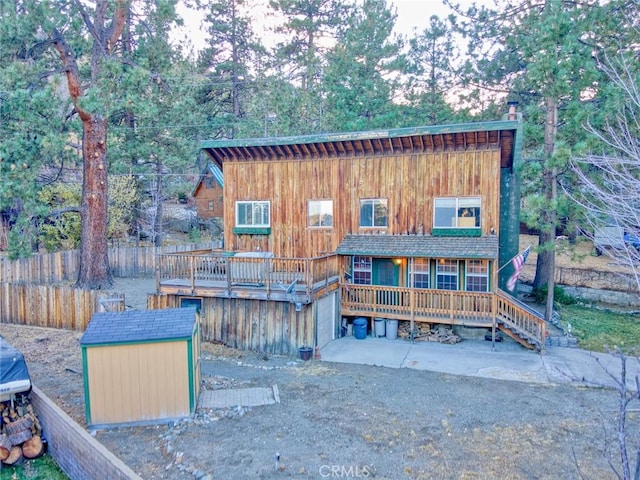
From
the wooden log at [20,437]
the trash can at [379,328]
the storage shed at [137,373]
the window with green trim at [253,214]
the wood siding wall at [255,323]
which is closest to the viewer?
the wooden log at [20,437]

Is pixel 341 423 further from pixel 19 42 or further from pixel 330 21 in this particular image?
pixel 330 21

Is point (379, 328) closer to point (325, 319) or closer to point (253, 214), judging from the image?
point (325, 319)

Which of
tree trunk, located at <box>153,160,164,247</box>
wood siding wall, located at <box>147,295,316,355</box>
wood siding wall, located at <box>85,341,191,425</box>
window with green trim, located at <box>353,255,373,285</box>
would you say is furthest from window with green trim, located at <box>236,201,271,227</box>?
tree trunk, located at <box>153,160,164,247</box>

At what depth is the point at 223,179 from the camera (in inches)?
683

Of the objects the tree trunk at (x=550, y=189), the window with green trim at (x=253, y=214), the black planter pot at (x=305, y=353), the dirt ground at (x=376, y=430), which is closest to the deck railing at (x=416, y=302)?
the black planter pot at (x=305, y=353)

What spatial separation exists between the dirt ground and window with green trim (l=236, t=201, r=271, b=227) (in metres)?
6.93

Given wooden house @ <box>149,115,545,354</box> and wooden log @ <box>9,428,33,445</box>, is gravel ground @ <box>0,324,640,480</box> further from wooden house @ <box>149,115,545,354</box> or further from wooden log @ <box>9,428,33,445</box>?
wooden house @ <box>149,115,545,354</box>

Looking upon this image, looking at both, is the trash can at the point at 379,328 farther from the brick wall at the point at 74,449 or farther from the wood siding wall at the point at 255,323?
the brick wall at the point at 74,449

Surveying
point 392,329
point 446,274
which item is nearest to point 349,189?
point 446,274

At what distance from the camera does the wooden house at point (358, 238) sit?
13398 mm

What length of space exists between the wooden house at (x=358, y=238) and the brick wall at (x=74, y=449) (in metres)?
6.46

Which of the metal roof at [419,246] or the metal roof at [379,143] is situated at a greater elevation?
the metal roof at [379,143]

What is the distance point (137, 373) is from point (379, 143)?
35.5ft

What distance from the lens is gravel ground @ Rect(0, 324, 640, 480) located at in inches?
257
